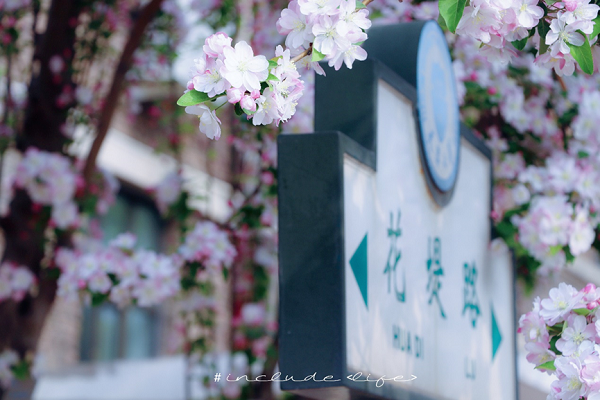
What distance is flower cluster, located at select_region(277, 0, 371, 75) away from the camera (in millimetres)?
1592

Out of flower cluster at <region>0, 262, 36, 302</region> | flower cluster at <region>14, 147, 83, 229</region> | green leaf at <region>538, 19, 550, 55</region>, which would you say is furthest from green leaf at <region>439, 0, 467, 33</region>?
flower cluster at <region>0, 262, 36, 302</region>

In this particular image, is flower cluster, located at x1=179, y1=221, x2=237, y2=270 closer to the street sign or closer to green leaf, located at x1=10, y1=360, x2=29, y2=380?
green leaf, located at x1=10, y1=360, x2=29, y2=380

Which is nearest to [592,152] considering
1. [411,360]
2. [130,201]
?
[411,360]

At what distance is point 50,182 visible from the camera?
13.9ft

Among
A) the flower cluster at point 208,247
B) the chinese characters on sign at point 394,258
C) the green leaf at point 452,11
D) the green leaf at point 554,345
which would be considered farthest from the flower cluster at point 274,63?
the flower cluster at point 208,247

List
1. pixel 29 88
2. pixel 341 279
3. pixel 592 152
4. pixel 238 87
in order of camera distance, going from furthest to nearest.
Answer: pixel 29 88 → pixel 592 152 → pixel 341 279 → pixel 238 87

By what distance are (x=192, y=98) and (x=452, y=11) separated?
57 cm

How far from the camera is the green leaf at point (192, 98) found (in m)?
1.48

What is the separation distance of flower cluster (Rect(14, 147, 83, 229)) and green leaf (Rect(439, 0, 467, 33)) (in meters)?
3.07

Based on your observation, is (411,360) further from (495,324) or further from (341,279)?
(495,324)

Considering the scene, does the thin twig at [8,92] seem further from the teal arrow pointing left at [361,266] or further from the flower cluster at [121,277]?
the teal arrow pointing left at [361,266]

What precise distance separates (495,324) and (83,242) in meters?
2.68

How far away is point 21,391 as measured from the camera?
167 inches

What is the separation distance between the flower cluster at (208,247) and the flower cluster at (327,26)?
2483mm
